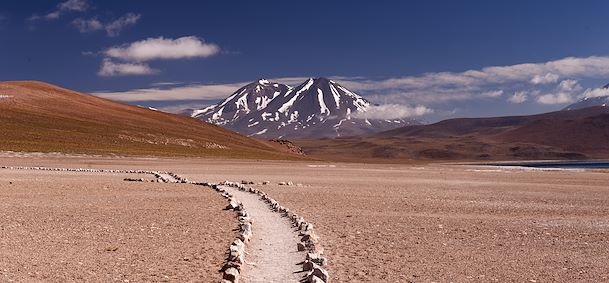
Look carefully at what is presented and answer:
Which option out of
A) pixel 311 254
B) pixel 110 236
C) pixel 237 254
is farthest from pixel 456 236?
pixel 110 236

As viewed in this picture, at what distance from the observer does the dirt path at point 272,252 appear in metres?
13.4

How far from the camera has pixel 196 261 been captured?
14859mm

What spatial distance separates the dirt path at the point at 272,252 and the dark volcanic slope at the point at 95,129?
75990 millimetres

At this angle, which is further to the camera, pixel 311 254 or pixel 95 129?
pixel 95 129

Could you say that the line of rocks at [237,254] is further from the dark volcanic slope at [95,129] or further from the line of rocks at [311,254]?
the dark volcanic slope at [95,129]

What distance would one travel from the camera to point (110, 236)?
18188 millimetres

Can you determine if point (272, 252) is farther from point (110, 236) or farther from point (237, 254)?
point (110, 236)

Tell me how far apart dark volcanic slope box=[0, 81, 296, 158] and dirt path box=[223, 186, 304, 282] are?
249 ft

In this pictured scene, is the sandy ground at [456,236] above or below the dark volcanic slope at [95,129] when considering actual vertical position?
below

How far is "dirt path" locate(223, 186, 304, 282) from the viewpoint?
13391mm

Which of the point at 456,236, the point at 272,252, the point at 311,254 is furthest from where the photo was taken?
the point at 456,236

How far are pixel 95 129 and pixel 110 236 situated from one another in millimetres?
106588

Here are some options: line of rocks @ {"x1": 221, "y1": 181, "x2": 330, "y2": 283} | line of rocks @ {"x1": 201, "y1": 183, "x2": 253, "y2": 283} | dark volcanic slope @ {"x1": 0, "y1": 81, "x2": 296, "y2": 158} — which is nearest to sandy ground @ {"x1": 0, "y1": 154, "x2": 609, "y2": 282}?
line of rocks @ {"x1": 221, "y1": 181, "x2": 330, "y2": 283}

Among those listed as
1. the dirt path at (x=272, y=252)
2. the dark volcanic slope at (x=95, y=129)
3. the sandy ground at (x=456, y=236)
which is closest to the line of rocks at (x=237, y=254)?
the dirt path at (x=272, y=252)
